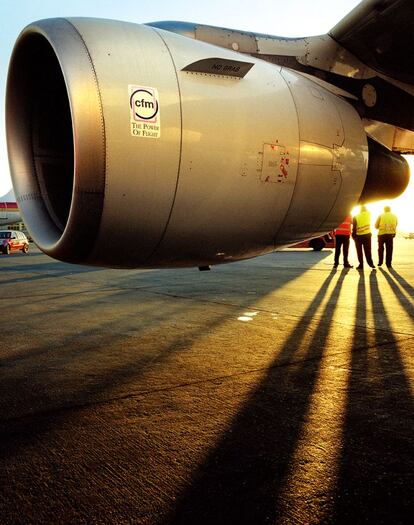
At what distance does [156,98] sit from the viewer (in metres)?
2.38

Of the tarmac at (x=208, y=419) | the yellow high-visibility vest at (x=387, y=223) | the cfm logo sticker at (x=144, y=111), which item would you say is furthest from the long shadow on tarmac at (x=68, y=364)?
the yellow high-visibility vest at (x=387, y=223)

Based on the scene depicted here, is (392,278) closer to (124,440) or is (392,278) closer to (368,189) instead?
(368,189)

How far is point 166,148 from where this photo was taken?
2400 mm

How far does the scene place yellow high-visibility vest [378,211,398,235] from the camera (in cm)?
1123

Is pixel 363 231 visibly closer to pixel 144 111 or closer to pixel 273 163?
pixel 273 163

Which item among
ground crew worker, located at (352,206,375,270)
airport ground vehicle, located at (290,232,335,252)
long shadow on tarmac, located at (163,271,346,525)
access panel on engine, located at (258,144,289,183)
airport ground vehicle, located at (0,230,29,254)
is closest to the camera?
long shadow on tarmac, located at (163,271,346,525)

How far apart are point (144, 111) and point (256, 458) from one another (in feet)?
5.75

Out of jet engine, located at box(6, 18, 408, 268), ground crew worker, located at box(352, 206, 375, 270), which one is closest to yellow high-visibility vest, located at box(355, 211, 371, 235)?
ground crew worker, located at box(352, 206, 375, 270)

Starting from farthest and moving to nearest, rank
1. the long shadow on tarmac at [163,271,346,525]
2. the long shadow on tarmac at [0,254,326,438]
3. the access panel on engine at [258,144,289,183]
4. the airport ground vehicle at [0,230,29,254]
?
the airport ground vehicle at [0,230,29,254] < the access panel on engine at [258,144,289,183] < the long shadow on tarmac at [0,254,326,438] < the long shadow on tarmac at [163,271,346,525]

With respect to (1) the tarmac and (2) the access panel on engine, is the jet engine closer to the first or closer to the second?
(2) the access panel on engine

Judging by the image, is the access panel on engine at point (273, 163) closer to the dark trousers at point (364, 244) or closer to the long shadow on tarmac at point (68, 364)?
the long shadow on tarmac at point (68, 364)

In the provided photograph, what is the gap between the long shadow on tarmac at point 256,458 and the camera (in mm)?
1461

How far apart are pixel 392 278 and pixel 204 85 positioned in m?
7.38

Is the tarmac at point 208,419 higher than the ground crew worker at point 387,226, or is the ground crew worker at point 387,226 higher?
the ground crew worker at point 387,226
